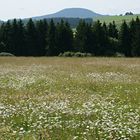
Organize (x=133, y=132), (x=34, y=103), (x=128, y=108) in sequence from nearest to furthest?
(x=133, y=132)
(x=128, y=108)
(x=34, y=103)

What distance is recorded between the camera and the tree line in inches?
3676

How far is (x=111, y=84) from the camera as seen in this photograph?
71.7 feet

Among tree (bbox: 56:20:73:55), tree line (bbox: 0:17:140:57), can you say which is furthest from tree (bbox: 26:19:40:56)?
tree (bbox: 56:20:73:55)

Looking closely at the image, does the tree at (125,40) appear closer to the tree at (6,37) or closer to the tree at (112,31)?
the tree at (112,31)

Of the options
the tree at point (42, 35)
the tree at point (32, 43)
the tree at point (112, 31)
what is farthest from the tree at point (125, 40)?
the tree at point (32, 43)

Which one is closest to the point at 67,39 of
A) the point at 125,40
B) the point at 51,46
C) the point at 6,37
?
the point at 51,46

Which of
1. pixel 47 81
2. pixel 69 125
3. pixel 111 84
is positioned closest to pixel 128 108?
pixel 69 125

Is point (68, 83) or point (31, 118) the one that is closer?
point (31, 118)

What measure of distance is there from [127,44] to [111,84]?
7348 centimetres

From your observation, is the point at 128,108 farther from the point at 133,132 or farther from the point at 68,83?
the point at 68,83

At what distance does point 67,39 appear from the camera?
311ft

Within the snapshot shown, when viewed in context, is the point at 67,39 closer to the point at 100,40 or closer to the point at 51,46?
the point at 51,46

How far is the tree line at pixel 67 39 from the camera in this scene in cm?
9338

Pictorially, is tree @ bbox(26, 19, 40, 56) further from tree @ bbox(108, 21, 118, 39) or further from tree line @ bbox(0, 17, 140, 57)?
tree @ bbox(108, 21, 118, 39)
